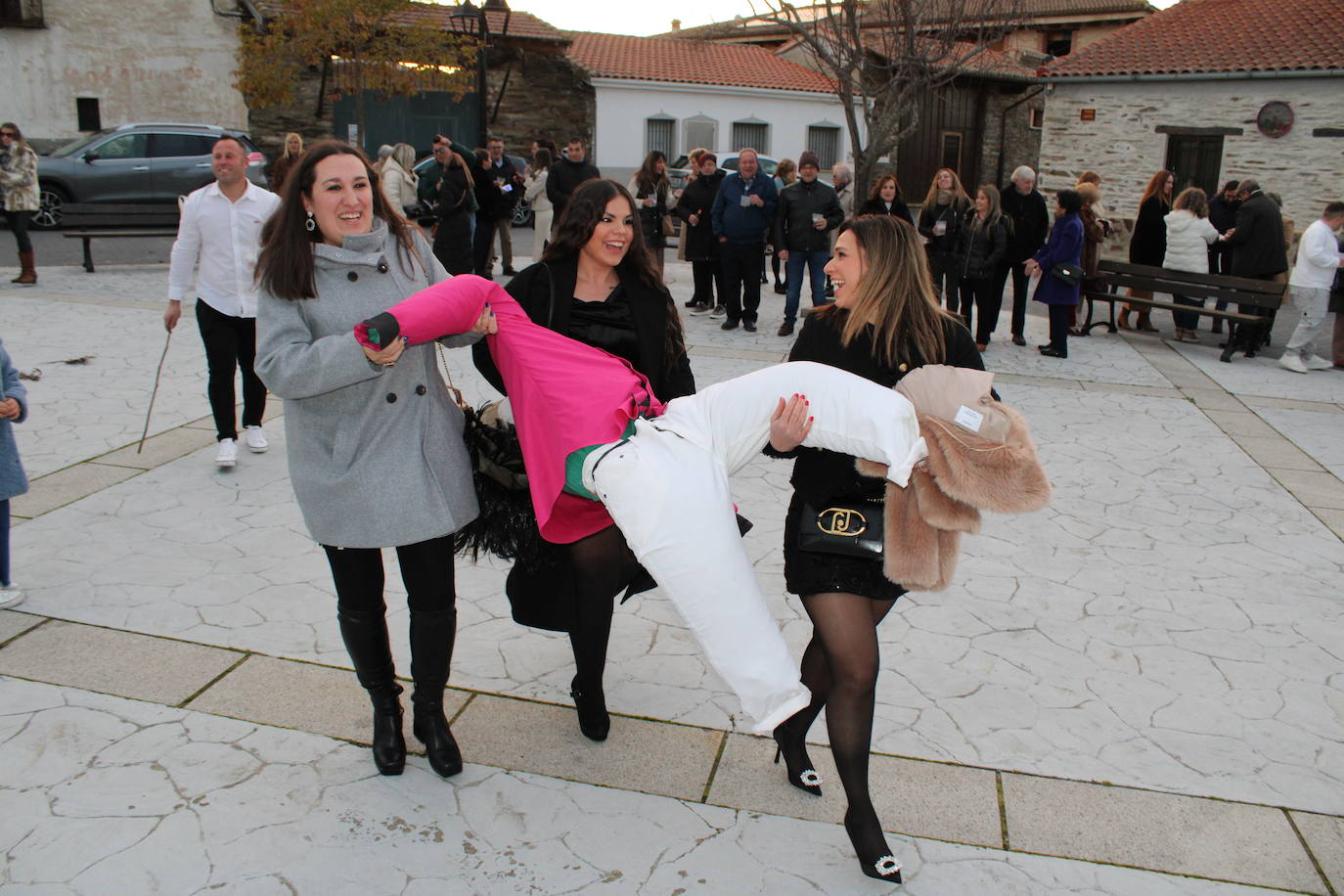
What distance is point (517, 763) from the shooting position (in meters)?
3.09

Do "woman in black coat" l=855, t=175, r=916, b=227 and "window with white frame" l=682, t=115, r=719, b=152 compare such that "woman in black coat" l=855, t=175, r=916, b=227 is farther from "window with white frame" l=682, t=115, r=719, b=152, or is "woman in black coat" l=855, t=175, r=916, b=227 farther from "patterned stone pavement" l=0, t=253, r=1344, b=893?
"window with white frame" l=682, t=115, r=719, b=152

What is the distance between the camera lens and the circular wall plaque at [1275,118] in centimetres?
1886

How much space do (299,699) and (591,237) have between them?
1.76 meters

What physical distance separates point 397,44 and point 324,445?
22.8m

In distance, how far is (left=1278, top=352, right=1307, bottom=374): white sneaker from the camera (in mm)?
9172

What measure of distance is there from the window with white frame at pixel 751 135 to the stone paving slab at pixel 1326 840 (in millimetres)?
30242

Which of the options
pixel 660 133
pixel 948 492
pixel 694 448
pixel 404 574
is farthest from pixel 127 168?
pixel 948 492

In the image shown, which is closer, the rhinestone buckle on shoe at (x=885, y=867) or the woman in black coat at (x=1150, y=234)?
the rhinestone buckle on shoe at (x=885, y=867)

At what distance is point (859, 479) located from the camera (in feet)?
8.45

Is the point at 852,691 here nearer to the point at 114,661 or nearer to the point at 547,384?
the point at 547,384

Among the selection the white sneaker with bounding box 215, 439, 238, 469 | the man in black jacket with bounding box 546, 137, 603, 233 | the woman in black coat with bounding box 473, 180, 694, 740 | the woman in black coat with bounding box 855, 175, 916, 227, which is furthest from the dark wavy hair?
the man in black jacket with bounding box 546, 137, 603, 233

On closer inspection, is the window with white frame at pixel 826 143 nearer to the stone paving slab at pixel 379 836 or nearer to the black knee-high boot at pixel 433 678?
the black knee-high boot at pixel 433 678

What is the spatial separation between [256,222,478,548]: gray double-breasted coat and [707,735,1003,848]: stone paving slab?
1136 millimetres

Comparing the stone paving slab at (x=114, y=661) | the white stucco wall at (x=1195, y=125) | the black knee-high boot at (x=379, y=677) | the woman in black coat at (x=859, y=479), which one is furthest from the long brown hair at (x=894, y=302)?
the white stucco wall at (x=1195, y=125)
